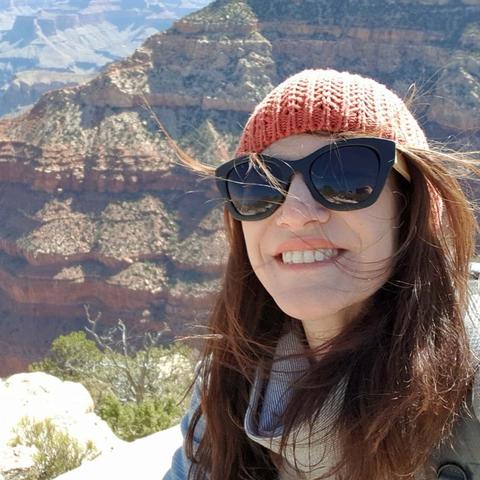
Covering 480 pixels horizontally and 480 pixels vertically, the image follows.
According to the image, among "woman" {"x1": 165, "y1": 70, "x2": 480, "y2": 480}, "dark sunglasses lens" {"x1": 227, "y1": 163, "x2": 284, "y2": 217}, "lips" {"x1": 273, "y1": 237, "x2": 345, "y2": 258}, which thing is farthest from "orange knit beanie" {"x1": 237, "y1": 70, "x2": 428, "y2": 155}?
"lips" {"x1": 273, "y1": 237, "x2": 345, "y2": 258}

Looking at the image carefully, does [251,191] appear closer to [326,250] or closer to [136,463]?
[326,250]

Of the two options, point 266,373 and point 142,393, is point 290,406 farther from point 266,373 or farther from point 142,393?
point 142,393

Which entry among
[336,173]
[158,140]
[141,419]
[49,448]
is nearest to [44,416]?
[49,448]

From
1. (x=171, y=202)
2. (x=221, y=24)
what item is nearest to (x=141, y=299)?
(x=171, y=202)

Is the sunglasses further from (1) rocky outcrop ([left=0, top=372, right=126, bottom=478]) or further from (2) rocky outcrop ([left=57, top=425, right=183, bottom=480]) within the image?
(1) rocky outcrop ([left=0, top=372, right=126, bottom=478])

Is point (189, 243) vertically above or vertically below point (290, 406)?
below

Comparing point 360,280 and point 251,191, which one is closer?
point 360,280

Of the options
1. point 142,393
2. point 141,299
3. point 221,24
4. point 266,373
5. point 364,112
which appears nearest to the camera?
point 364,112
